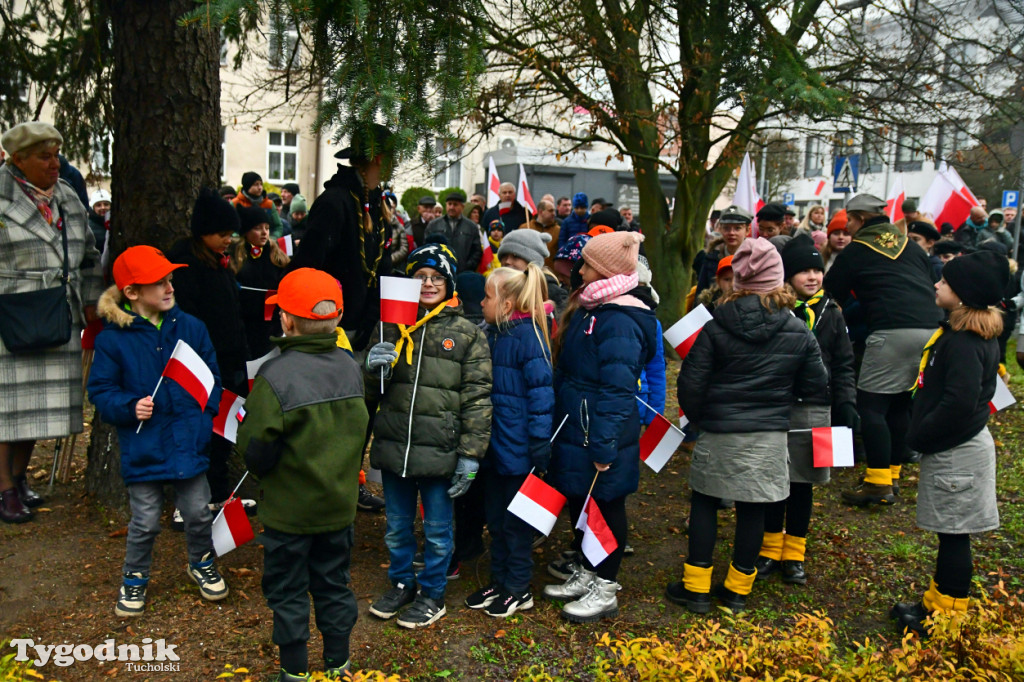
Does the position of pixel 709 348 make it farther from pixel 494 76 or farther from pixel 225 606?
pixel 494 76

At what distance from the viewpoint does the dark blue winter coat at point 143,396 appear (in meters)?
3.96

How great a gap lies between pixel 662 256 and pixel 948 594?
792 cm

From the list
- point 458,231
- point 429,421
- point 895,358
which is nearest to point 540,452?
point 429,421

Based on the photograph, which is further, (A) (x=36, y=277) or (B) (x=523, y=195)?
(B) (x=523, y=195)

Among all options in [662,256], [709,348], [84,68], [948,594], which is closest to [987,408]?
[948,594]

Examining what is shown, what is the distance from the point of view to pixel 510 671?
3.72 meters

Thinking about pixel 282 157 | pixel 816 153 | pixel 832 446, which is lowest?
pixel 832 446

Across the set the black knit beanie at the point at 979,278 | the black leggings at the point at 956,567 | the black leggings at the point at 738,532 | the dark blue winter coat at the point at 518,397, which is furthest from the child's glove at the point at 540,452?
the black knit beanie at the point at 979,278

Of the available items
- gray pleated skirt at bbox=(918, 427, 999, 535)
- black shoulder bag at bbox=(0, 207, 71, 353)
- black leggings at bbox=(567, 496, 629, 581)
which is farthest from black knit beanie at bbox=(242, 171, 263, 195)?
gray pleated skirt at bbox=(918, 427, 999, 535)

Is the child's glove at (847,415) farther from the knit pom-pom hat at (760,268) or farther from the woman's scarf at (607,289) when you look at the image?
the woman's scarf at (607,289)

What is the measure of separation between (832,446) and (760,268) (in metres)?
1.11

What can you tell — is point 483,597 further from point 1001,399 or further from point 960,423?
point 1001,399

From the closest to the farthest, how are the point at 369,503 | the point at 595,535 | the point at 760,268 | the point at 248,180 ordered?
1. the point at 595,535
2. the point at 760,268
3. the point at 369,503
4. the point at 248,180

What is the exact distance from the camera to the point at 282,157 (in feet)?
97.6
